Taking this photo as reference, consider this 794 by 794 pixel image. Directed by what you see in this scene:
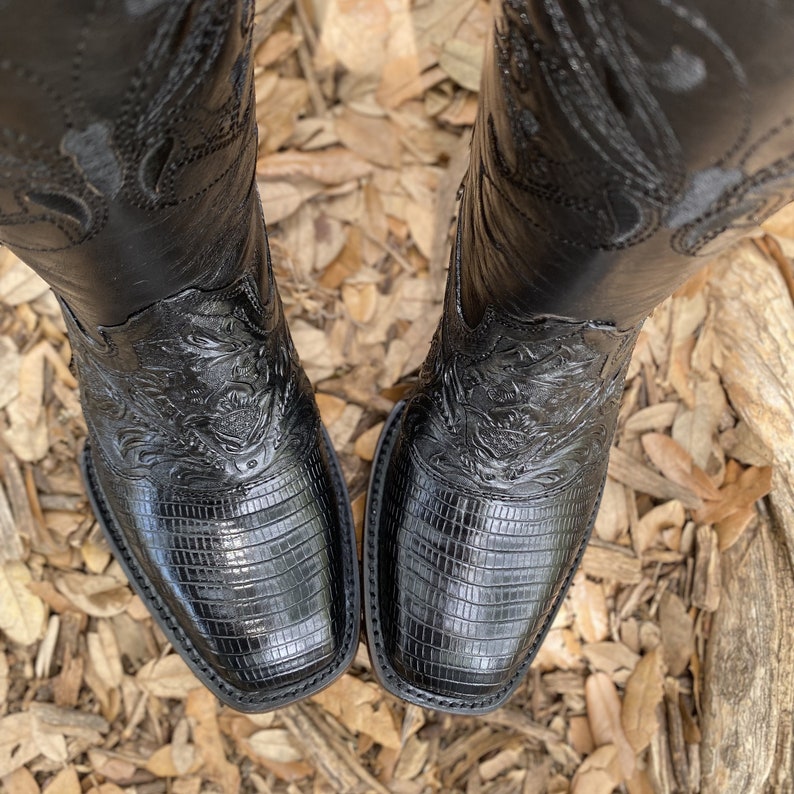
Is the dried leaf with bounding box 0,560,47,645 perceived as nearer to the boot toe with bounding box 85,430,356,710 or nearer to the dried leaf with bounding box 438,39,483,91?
the boot toe with bounding box 85,430,356,710

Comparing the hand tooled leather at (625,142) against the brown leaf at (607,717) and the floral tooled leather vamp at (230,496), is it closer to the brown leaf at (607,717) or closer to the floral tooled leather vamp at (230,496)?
the floral tooled leather vamp at (230,496)

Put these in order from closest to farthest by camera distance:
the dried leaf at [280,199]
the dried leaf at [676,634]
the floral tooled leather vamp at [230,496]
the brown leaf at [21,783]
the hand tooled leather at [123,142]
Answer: the hand tooled leather at [123,142], the floral tooled leather vamp at [230,496], the brown leaf at [21,783], the dried leaf at [676,634], the dried leaf at [280,199]

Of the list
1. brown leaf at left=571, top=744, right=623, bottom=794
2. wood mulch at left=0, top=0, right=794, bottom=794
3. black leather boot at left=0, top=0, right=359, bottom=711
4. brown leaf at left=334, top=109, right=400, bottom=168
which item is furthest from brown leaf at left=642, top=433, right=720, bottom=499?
brown leaf at left=334, top=109, right=400, bottom=168

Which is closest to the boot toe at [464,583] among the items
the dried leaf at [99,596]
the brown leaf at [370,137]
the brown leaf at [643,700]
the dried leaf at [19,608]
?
the brown leaf at [643,700]

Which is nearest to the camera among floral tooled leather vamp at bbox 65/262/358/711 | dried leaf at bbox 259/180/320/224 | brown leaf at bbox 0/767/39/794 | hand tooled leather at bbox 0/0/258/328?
hand tooled leather at bbox 0/0/258/328

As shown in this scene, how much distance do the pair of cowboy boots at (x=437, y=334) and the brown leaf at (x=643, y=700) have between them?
0.99 ft

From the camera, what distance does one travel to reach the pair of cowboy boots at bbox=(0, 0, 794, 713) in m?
0.49

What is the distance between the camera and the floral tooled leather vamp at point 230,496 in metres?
0.82

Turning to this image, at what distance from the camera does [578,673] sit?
123 cm

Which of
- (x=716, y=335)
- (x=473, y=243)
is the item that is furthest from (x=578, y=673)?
(x=473, y=243)

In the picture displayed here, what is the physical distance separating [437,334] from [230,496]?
0.33m

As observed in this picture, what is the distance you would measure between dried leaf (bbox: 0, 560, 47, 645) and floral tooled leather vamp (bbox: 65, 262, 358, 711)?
27cm

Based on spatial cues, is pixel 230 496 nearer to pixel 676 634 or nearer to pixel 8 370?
pixel 8 370

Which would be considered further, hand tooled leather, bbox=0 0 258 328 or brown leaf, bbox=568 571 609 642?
brown leaf, bbox=568 571 609 642
